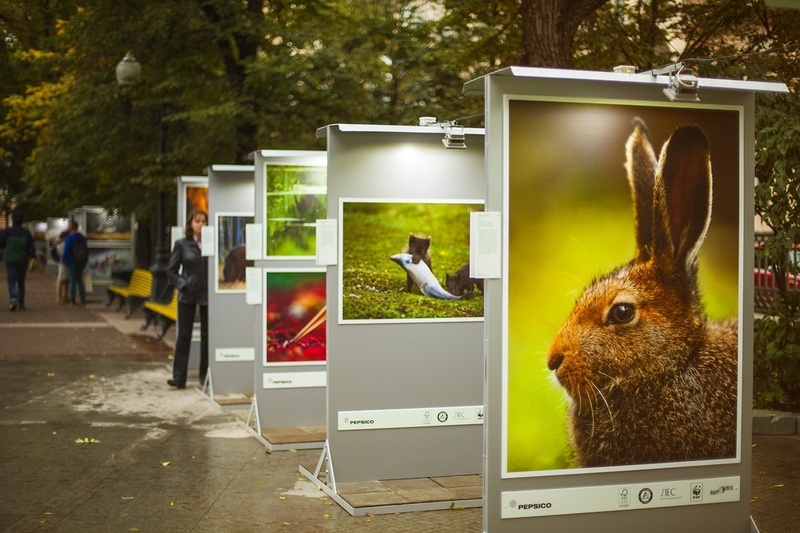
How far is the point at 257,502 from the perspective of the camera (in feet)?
24.6

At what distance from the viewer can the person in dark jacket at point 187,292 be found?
13195 millimetres

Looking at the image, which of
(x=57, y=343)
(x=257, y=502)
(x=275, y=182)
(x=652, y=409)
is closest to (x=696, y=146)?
(x=652, y=409)

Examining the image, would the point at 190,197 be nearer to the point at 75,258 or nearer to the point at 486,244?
the point at 486,244

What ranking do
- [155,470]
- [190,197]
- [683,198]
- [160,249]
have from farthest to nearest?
[160,249] < [190,197] < [155,470] < [683,198]

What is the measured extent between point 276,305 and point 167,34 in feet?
27.9

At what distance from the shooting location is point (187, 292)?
1321 cm

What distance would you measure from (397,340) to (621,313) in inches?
109

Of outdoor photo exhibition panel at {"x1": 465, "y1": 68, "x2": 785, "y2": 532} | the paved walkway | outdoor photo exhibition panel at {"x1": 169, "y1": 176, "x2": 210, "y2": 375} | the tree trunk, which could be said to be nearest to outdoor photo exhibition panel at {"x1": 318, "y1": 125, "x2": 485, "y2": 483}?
the paved walkway

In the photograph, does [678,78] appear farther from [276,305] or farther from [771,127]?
[276,305]

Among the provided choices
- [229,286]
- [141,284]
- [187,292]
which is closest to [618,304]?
[229,286]

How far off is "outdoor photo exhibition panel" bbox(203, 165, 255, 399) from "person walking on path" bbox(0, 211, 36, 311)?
1300 centimetres

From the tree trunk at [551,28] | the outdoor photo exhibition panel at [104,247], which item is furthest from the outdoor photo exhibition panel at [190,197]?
the outdoor photo exhibition panel at [104,247]

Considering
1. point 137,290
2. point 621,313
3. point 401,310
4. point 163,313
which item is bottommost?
point 163,313

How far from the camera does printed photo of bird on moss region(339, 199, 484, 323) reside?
805cm
